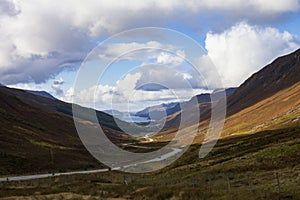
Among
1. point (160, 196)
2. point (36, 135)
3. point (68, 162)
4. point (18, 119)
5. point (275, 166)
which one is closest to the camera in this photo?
point (160, 196)

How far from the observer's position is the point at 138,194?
130ft

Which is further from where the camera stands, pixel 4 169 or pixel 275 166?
pixel 4 169

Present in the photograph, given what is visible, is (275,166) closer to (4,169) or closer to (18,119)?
(4,169)

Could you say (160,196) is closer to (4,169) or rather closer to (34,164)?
(4,169)

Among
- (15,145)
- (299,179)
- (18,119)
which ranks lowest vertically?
(299,179)

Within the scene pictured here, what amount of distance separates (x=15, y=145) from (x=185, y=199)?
121839 millimetres

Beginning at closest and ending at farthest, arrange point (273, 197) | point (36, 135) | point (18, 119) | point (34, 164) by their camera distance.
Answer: point (273, 197)
point (34, 164)
point (36, 135)
point (18, 119)

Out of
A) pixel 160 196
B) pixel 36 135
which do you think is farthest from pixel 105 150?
pixel 160 196

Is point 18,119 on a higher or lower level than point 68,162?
higher

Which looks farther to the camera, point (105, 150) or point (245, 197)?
point (105, 150)

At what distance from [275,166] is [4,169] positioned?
80401 mm

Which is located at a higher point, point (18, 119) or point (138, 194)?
point (18, 119)

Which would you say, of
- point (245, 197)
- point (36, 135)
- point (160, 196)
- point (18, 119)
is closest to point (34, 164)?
point (36, 135)

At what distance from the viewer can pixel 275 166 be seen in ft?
170
